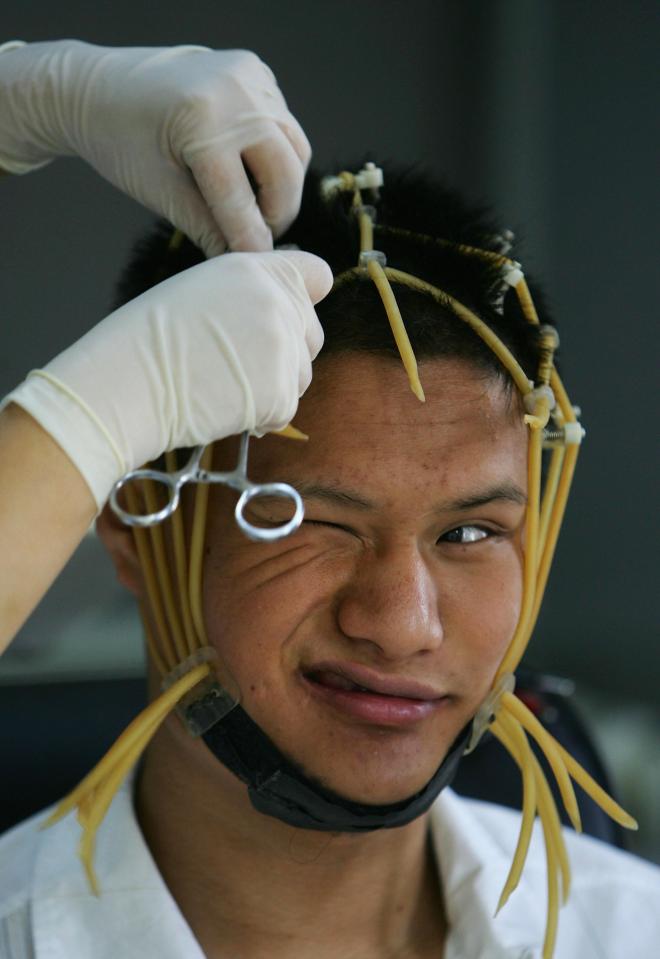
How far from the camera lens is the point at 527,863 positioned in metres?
1.69

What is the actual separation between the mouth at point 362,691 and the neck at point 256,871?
7.3 inches

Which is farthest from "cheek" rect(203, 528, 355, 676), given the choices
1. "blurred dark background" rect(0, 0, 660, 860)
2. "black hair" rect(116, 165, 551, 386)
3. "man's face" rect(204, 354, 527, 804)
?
"blurred dark background" rect(0, 0, 660, 860)

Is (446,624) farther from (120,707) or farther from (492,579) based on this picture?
(120,707)

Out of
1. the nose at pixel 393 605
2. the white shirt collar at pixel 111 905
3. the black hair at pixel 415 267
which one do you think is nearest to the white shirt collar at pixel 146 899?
the white shirt collar at pixel 111 905

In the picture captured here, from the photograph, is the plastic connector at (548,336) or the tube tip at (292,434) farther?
the plastic connector at (548,336)

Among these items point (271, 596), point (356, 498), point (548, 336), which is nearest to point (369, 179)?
point (548, 336)

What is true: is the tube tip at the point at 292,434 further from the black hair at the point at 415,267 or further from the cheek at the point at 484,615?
the cheek at the point at 484,615

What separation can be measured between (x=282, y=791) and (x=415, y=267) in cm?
58

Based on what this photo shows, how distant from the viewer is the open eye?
4.33 ft

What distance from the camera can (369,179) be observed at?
138cm

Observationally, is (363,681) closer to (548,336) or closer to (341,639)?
(341,639)

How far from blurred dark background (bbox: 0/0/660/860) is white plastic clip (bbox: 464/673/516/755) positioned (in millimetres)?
1585

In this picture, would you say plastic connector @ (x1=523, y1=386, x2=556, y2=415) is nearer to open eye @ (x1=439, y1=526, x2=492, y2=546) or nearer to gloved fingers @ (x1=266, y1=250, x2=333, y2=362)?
open eye @ (x1=439, y1=526, x2=492, y2=546)

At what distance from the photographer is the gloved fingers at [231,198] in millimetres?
1179
